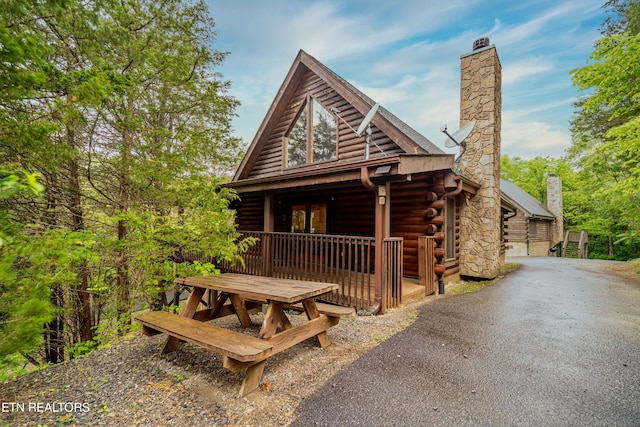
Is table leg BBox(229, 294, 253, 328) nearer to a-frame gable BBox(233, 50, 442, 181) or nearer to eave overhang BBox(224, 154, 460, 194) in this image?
eave overhang BBox(224, 154, 460, 194)

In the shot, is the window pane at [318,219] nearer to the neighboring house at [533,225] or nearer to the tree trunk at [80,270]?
the tree trunk at [80,270]

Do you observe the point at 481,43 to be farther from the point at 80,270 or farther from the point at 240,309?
the point at 80,270

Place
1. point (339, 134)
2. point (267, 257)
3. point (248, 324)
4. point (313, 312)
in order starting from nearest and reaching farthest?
1. point (313, 312)
2. point (248, 324)
3. point (267, 257)
4. point (339, 134)

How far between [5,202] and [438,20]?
12665 millimetres

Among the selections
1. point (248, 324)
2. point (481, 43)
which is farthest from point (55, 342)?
point (481, 43)

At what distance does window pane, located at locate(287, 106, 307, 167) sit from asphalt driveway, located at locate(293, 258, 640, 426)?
5878mm

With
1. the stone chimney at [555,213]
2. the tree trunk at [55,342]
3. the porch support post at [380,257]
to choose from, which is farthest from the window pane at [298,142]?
the stone chimney at [555,213]

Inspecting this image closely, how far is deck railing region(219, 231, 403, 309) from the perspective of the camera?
4.88 meters

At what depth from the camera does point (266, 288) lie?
10.4ft

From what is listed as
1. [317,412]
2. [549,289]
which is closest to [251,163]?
[317,412]

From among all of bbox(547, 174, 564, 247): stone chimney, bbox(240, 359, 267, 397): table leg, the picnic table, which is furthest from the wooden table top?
bbox(547, 174, 564, 247): stone chimney

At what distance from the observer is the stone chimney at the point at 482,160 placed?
7555 millimetres

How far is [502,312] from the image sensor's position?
4750 millimetres

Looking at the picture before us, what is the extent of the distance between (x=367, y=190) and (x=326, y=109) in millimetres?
2805
